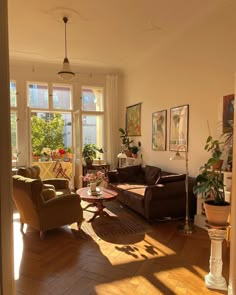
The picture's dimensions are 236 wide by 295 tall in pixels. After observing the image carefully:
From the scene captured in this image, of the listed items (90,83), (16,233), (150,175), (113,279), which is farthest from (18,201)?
(90,83)

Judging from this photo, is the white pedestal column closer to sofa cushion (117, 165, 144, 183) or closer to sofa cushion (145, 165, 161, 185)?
sofa cushion (145, 165, 161, 185)

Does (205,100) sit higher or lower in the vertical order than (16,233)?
higher

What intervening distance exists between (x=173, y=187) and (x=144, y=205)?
0.60m

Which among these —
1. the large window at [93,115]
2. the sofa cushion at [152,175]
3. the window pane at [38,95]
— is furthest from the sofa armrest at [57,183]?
the window pane at [38,95]

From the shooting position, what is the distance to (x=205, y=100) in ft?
14.1

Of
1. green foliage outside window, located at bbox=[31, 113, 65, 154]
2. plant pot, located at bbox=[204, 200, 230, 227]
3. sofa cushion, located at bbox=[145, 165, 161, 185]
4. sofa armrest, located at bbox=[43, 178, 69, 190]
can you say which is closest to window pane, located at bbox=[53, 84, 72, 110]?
green foliage outside window, located at bbox=[31, 113, 65, 154]

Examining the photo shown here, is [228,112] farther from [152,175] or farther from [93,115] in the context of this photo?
[93,115]

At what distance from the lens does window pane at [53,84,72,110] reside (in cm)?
714

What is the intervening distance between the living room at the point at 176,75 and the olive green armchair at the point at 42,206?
2370mm

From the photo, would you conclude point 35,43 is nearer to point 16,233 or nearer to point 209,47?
point 209,47

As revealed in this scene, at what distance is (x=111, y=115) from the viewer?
7.50 meters

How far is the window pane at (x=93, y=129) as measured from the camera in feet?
24.7

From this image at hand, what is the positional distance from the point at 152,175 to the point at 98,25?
10.9 feet

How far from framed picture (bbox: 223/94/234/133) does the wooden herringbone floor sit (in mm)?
1716
